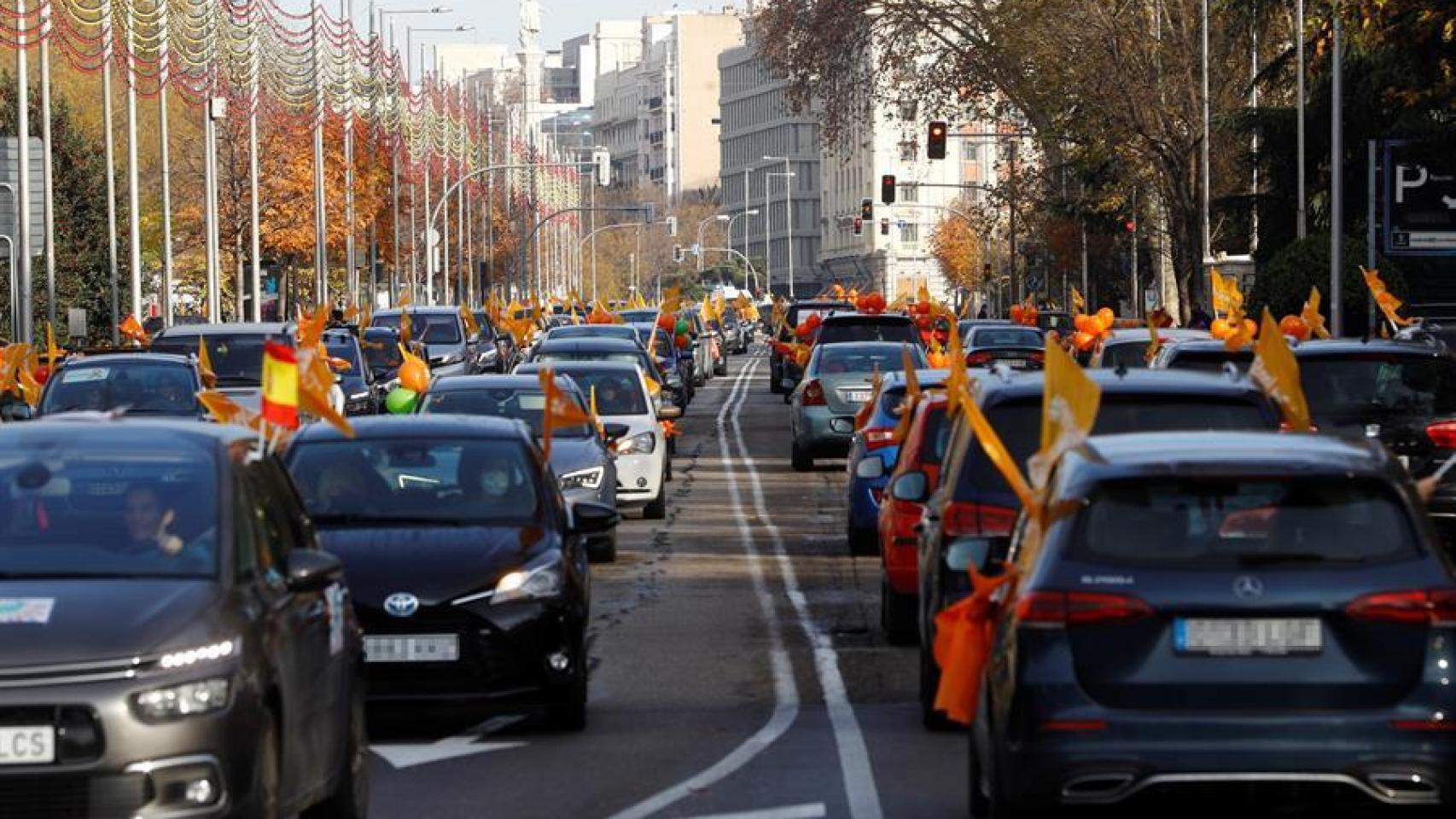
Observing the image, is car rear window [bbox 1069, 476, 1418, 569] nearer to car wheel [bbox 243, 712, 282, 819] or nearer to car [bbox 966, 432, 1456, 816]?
car [bbox 966, 432, 1456, 816]

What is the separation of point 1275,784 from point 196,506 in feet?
11.3

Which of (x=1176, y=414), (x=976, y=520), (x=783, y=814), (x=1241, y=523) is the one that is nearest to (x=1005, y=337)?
(x=976, y=520)

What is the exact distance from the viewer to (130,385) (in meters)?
28.2

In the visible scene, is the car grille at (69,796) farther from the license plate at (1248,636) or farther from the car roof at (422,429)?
the car roof at (422,429)

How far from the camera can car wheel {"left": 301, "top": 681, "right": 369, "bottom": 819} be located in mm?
10359

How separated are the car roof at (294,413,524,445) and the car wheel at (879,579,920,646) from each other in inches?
106

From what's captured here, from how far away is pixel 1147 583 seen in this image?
29.6ft

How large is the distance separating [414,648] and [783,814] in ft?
9.19

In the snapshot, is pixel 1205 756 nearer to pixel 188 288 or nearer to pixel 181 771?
pixel 181 771

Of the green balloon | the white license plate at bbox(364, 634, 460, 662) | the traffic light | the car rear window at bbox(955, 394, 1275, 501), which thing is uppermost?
the traffic light

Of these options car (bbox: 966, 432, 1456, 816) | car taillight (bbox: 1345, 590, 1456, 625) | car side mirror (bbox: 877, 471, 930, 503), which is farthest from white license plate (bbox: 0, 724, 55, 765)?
car side mirror (bbox: 877, 471, 930, 503)

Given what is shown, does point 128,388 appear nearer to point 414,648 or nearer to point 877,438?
point 877,438

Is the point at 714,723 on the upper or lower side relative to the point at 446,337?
lower

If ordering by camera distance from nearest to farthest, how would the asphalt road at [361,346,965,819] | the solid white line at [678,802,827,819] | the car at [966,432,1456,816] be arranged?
the car at [966,432,1456,816], the solid white line at [678,802,827,819], the asphalt road at [361,346,965,819]
